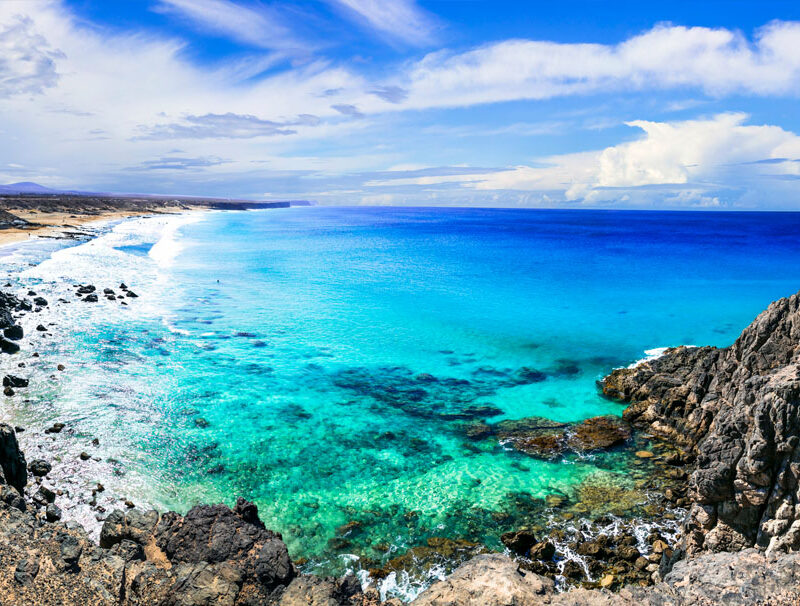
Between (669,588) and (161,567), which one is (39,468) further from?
(669,588)

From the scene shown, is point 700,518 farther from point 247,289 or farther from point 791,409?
point 247,289

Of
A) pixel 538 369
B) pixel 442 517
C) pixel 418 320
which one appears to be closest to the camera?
pixel 442 517

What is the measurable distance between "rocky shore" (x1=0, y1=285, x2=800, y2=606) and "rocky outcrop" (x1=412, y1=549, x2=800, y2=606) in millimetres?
28

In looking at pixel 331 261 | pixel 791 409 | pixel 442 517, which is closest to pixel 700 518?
pixel 791 409

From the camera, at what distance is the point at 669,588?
896 centimetres

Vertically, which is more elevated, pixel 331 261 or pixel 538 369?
pixel 331 261

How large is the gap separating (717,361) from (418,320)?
78.6ft

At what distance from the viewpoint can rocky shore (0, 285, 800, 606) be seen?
9109 millimetres

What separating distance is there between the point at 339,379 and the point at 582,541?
1618 cm

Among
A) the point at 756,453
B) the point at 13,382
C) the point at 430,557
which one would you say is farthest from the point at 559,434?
the point at 13,382

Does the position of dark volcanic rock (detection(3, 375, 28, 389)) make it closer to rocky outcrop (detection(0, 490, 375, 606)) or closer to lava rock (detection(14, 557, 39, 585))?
rocky outcrop (detection(0, 490, 375, 606))

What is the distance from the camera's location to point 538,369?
2931cm

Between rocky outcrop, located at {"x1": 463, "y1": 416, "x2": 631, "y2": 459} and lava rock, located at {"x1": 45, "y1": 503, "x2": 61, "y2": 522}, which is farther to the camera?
rocky outcrop, located at {"x1": 463, "y1": 416, "x2": 631, "y2": 459}

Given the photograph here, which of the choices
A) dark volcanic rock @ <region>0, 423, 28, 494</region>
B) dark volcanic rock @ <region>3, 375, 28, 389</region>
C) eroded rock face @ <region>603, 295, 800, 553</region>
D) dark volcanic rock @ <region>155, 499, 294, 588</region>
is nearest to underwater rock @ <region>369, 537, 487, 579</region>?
dark volcanic rock @ <region>155, 499, 294, 588</region>
